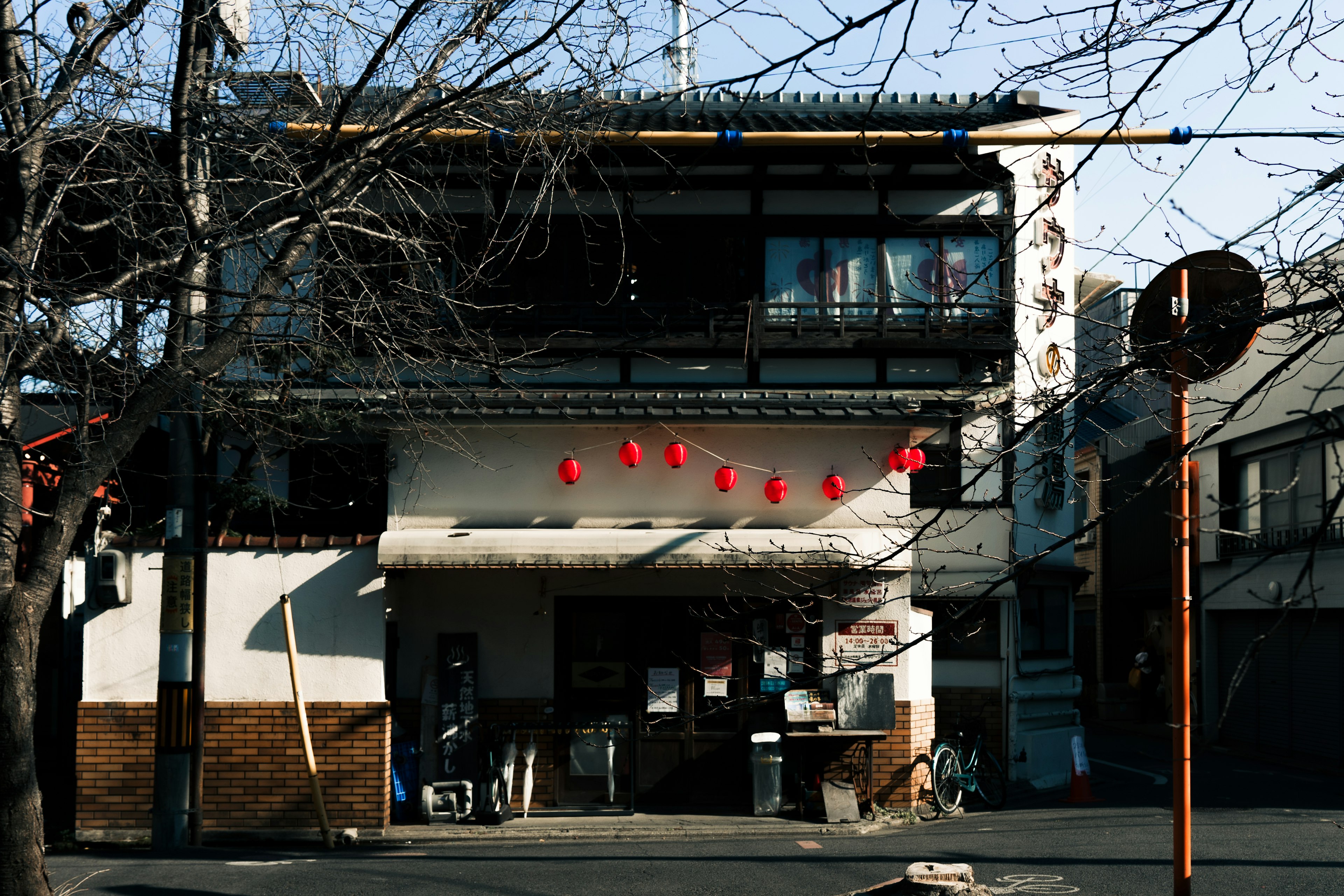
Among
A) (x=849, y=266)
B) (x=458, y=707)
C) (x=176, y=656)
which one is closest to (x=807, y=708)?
(x=458, y=707)

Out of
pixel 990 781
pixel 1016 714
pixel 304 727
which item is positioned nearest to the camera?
pixel 304 727

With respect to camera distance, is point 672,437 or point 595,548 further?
point 672,437

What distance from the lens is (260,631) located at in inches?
473

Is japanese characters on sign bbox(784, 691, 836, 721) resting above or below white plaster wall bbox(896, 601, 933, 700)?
below

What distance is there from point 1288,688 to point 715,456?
14.4 metres

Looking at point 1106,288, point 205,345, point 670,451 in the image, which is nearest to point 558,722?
point 670,451

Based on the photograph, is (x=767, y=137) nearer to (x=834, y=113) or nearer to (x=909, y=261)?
(x=909, y=261)

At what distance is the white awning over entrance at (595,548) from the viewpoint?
11.8 m

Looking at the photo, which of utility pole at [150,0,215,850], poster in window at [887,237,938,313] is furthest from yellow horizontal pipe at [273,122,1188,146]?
utility pole at [150,0,215,850]

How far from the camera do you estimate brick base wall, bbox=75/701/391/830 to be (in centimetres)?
1167

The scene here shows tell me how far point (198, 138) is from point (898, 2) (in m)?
5.08

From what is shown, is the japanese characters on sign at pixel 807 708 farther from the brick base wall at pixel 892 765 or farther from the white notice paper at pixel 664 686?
the white notice paper at pixel 664 686

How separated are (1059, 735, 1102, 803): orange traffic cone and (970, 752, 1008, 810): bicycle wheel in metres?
0.92

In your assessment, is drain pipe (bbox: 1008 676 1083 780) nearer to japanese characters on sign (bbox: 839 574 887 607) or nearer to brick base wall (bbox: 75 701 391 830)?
japanese characters on sign (bbox: 839 574 887 607)
